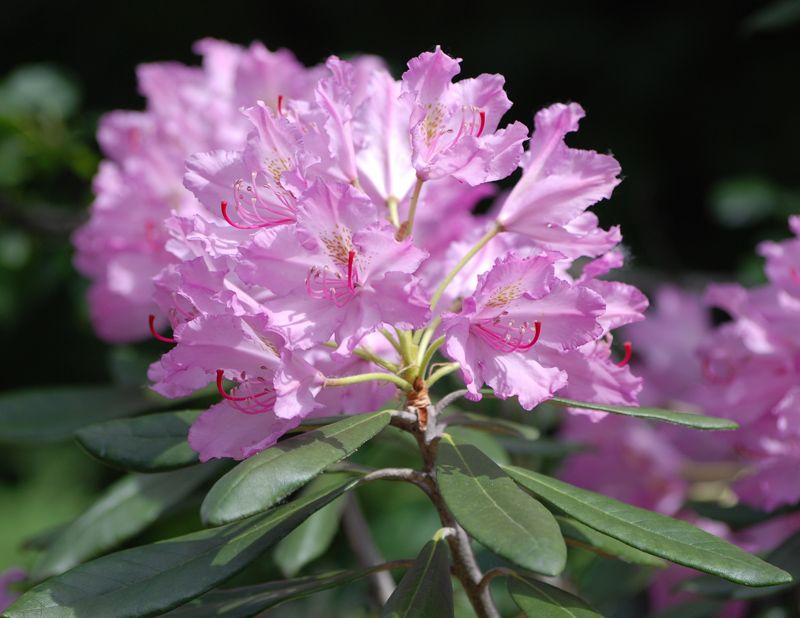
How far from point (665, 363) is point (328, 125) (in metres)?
1.06

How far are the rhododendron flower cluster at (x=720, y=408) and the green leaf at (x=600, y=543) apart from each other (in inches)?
10.7

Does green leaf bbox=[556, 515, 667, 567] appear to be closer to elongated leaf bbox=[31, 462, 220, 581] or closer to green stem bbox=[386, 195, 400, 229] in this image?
green stem bbox=[386, 195, 400, 229]

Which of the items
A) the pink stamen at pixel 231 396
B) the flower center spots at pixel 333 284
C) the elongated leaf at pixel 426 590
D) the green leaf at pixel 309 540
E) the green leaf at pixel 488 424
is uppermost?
the flower center spots at pixel 333 284

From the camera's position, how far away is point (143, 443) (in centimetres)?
73

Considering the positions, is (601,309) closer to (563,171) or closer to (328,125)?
(563,171)

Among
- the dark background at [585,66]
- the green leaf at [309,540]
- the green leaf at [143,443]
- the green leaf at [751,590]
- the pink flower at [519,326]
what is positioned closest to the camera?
the pink flower at [519,326]

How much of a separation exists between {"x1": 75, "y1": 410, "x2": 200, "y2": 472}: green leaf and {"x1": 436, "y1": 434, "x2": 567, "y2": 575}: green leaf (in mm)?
251

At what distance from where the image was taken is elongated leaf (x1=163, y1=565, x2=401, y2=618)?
2.24 ft

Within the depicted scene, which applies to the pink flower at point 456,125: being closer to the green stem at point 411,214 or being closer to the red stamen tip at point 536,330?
the green stem at point 411,214

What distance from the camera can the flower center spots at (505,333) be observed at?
0.63 meters

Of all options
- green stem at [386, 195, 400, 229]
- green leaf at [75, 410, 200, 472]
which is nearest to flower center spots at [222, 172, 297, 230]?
green stem at [386, 195, 400, 229]

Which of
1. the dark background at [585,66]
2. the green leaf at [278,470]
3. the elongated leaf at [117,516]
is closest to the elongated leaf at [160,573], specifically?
the green leaf at [278,470]

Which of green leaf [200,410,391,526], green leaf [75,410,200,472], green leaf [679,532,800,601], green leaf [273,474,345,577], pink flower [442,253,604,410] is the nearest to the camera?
green leaf [200,410,391,526]

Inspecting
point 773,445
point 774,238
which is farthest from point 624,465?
point 774,238
